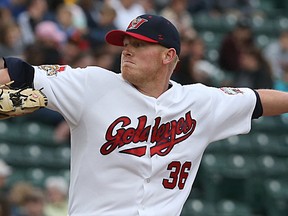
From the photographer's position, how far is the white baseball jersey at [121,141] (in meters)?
4.45

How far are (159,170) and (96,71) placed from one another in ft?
1.92

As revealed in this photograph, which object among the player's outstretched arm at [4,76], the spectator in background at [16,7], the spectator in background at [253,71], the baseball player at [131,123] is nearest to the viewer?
the player's outstretched arm at [4,76]

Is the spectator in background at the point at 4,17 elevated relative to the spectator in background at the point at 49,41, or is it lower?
elevated

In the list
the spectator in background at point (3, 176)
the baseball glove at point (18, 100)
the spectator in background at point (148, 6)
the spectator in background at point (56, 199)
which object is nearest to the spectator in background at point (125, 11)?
the spectator in background at point (148, 6)

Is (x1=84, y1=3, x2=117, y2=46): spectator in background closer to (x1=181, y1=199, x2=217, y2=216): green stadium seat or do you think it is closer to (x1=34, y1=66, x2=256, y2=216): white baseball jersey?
(x1=181, y1=199, x2=217, y2=216): green stadium seat

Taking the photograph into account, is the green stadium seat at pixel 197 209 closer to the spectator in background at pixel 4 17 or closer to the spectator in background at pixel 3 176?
the spectator in background at pixel 3 176

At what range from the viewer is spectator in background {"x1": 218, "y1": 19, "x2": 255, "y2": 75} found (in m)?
11.9

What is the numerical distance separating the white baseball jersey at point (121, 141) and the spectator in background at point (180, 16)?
7102 millimetres

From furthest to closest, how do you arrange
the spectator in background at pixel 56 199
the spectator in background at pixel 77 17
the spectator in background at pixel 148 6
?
the spectator in background at pixel 148 6, the spectator in background at pixel 77 17, the spectator in background at pixel 56 199

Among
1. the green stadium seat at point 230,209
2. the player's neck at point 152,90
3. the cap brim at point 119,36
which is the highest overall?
the cap brim at point 119,36

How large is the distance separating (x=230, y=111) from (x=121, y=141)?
27.0 inches

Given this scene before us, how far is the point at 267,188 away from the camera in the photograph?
1041 centimetres

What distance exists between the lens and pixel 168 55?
15.2 ft

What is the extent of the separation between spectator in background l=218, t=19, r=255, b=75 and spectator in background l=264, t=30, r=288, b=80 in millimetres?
587
